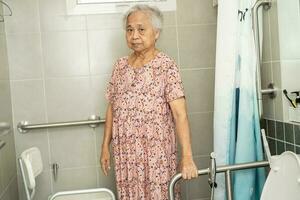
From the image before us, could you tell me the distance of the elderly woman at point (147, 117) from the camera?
5.21ft

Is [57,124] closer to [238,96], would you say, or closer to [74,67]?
[74,67]

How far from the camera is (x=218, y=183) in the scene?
156 cm

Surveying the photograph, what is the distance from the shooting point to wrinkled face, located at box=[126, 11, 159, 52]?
1597 mm

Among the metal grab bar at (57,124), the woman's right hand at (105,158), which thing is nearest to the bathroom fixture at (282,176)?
the woman's right hand at (105,158)

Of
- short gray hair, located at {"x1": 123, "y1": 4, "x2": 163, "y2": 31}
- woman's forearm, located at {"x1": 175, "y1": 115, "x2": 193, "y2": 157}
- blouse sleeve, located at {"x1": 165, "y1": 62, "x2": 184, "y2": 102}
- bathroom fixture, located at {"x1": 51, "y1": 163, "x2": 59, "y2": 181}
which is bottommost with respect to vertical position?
bathroom fixture, located at {"x1": 51, "y1": 163, "x2": 59, "y2": 181}

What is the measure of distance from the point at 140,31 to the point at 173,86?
310 millimetres

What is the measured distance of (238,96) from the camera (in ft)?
5.13

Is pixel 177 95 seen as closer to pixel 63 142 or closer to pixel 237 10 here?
pixel 237 10

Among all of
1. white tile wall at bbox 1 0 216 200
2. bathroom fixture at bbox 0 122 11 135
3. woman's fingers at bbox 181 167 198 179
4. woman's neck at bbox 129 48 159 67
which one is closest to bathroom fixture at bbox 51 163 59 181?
white tile wall at bbox 1 0 216 200

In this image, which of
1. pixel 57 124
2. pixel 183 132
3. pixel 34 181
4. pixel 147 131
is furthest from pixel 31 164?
pixel 183 132

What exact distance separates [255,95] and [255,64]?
14cm

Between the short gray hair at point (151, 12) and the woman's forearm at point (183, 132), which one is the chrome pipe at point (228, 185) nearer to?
the woman's forearm at point (183, 132)

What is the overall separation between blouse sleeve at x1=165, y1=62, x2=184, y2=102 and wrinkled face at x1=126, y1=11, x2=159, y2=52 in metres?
0.17

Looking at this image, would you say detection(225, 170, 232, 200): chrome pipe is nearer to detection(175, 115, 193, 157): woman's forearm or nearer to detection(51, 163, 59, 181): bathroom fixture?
detection(175, 115, 193, 157): woman's forearm
